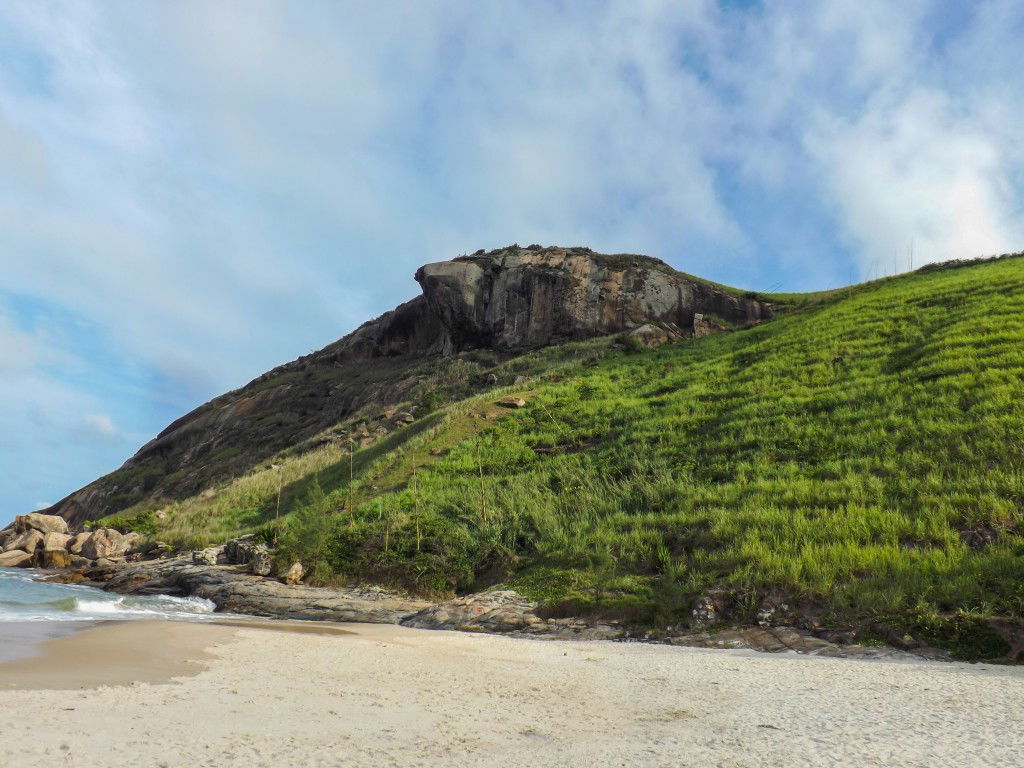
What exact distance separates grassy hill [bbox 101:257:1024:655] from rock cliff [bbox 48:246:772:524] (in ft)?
86.5

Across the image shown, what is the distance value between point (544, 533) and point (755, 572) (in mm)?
6387

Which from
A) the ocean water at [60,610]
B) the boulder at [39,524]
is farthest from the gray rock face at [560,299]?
the ocean water at [60,610]

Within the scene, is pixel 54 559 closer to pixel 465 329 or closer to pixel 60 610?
pixel 60 610

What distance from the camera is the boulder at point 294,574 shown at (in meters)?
16.7

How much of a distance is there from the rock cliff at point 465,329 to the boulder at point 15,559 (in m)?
21.3

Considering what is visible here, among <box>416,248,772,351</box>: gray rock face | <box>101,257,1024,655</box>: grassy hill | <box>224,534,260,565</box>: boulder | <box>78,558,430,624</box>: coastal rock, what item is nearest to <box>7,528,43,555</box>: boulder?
<box>101,257,1024,655</box>: grassy hill

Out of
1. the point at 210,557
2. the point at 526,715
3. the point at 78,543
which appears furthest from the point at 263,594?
the point at 78,543

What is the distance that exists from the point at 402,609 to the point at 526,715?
Answer: 31.9 ft

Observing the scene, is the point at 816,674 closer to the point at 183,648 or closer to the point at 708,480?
the point at 183,648

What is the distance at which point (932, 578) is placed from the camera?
927 cm

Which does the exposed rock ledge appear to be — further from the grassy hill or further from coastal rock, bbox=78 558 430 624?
the grassy hill

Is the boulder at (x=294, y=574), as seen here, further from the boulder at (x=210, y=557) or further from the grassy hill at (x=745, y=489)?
the boulder at (x=210, y=557)

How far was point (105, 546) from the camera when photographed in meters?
28.2

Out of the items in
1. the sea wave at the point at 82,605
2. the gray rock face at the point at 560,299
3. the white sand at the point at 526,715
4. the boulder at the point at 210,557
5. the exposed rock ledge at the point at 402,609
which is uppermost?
the gray rock face at the point at 560,299
